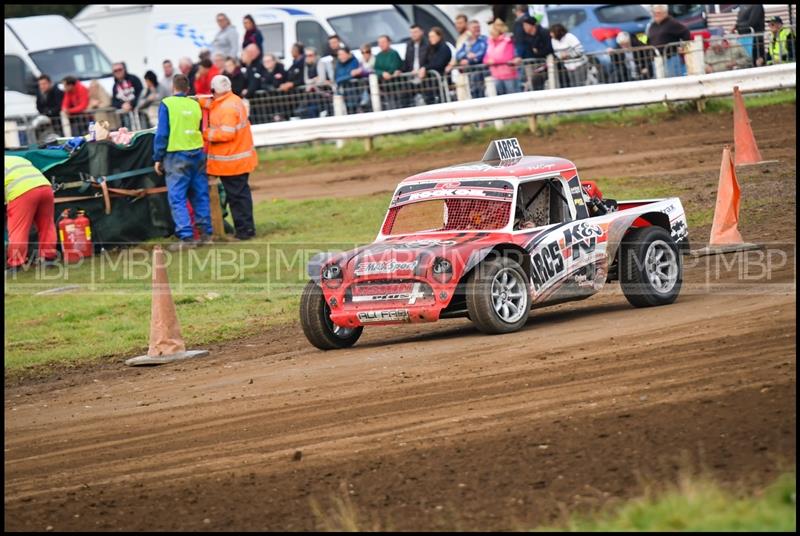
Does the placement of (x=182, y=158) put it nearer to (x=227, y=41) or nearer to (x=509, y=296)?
(x=509, y=296)

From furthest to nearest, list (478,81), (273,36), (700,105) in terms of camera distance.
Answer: (273,36) < (478,81) < (700,105)

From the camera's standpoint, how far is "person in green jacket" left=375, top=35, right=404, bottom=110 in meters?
24.8

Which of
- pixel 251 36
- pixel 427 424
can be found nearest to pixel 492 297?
pixel 427 424

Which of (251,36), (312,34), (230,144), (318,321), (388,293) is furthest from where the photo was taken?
(312,34)

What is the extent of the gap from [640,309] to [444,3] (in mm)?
22187

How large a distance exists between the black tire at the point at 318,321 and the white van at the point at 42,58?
19636 mm

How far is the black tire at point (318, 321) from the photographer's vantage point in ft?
37.1

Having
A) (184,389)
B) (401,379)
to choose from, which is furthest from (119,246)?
(401,379)

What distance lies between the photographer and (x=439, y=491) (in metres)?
6.80

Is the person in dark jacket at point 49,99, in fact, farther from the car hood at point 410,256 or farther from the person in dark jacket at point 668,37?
the car hood at point 410,256

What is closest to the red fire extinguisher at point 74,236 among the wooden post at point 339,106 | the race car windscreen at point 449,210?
the race car windscreen at point 449,210

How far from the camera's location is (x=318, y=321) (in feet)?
37.1

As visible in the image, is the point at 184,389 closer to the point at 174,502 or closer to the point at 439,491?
the point at 174,502

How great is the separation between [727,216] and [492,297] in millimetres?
4361
